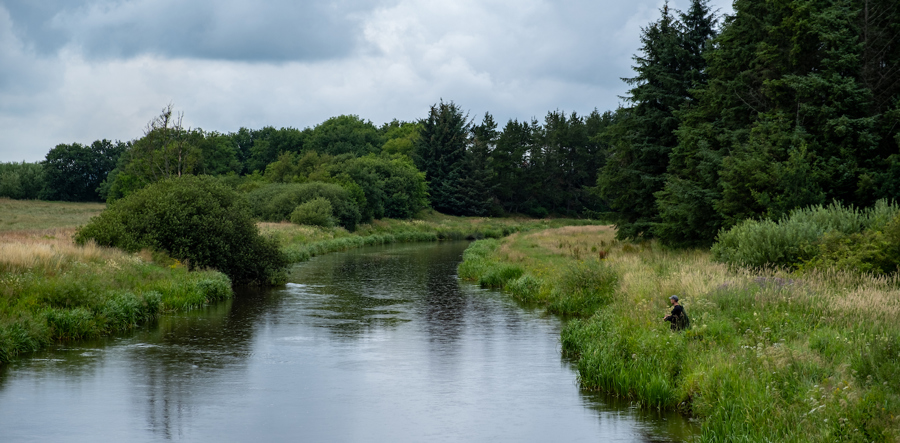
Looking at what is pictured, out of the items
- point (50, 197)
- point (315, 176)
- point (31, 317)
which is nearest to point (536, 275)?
point (31, 317)

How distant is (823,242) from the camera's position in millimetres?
20391

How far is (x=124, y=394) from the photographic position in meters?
14.1

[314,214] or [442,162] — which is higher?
[442,162]

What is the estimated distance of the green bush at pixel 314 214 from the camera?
6512 cm

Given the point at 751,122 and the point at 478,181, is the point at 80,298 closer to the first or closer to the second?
the point at 751,122

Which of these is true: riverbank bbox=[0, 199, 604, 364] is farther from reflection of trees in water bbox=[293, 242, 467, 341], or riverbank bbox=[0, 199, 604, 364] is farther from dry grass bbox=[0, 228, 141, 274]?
reflection of trees in water bbox=[293, 242, 467, 341]

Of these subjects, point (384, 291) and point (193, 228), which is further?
point (384, 291)

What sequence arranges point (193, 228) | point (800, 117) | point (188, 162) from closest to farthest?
point (800, 117), point (193, 228), point (188, 162)

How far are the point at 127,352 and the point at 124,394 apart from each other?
399cm

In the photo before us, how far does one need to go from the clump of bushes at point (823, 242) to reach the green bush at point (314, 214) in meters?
47.3

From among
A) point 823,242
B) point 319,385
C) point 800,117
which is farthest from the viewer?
point 800,117

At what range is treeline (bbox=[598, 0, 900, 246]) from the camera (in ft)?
83.7

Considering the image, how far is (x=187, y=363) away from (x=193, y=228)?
45.9 feet

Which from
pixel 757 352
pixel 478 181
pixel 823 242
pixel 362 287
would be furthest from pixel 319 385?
pixel 478 181
